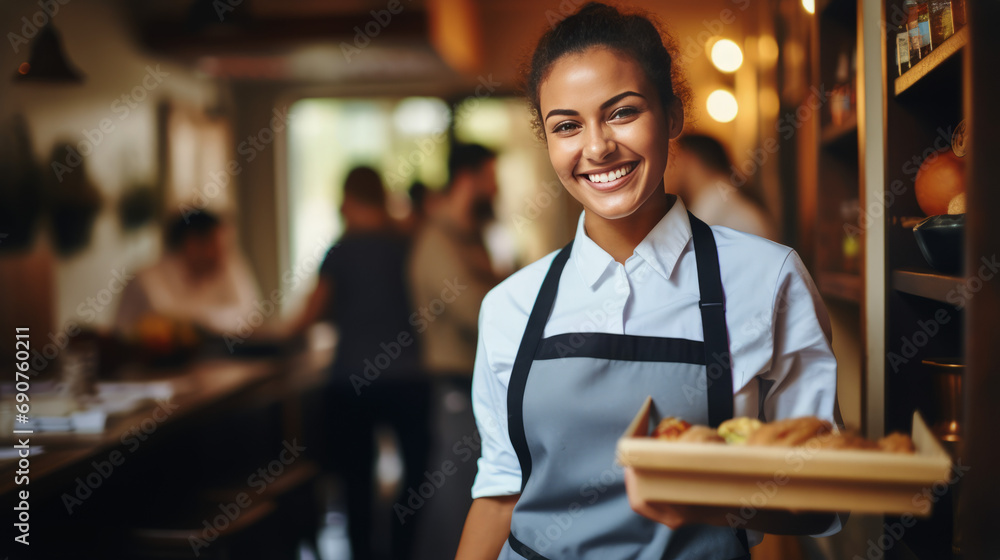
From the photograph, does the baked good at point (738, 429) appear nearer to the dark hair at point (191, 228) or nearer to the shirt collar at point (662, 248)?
the shirt collar at point (662, 248)

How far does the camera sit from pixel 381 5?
3.01 metres

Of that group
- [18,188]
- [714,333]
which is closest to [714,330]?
[714,333]

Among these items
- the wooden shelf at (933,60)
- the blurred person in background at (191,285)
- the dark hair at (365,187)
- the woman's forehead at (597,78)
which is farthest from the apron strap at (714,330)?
the blurred person in background at (191,285)

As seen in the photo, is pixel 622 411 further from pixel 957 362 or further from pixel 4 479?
pixel 4 479

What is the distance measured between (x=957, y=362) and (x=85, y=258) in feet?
9.06

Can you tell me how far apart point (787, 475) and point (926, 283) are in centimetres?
43

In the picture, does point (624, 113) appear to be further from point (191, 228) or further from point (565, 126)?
point (191, 228)

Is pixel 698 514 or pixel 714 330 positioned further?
pixel 714 330

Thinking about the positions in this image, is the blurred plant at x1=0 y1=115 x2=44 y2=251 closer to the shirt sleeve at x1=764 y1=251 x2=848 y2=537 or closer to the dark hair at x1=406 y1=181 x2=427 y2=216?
the dark hair at x1=406 y1=181 x2=427 y2=216

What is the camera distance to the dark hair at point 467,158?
2.35 meters

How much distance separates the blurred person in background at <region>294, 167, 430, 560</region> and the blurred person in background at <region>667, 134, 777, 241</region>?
4.31 ft

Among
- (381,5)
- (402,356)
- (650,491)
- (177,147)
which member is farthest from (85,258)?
(650,491)

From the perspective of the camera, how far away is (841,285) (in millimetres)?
1455

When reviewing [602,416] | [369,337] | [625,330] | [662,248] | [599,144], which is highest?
[599,144]
